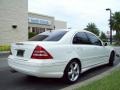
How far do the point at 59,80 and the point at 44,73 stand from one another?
125 centimetres

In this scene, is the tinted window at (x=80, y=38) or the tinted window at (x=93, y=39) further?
the tinted window at (x=93, y=39)

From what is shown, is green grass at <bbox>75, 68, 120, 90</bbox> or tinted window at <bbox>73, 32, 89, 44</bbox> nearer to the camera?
green grass at <bbox>75, 68, 120, 90</bbox>

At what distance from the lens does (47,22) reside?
185ft

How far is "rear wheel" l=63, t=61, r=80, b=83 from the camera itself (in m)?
6.59

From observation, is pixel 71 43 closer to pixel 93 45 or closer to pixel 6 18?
pixel 93 45

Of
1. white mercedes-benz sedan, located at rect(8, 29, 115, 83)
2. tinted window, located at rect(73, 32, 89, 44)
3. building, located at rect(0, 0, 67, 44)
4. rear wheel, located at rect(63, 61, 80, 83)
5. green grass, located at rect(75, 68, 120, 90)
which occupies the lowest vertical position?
green grass, located at rect(75, 68, 120, 90)

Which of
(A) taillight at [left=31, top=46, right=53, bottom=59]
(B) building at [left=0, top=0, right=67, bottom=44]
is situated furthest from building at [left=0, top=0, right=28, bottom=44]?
(A) taillight at [left=31, top=46, right=53, bottom=59]

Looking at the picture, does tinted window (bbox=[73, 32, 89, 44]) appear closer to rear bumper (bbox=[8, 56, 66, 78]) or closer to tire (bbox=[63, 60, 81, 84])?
tire (bbox=[63, 60, 81, 84])

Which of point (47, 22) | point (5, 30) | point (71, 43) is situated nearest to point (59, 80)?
point (71, 43)

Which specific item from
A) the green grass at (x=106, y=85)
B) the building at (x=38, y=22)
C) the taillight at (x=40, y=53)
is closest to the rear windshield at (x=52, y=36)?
the taillight at (x=40, y=53)

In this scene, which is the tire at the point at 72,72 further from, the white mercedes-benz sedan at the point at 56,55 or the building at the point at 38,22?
the building at the point at 38,22

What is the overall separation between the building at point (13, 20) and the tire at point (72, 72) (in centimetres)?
1942

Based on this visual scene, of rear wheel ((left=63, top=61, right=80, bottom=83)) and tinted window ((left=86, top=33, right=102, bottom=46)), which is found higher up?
tinted window ((left=86, top=33, right=102, bottom=46))

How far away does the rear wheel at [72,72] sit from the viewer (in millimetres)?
6585
